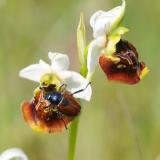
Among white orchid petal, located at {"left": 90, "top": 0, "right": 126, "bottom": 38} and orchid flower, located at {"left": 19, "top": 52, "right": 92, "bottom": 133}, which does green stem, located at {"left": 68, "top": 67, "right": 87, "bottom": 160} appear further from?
white orchid petal, located at {"left": 90, "top": 0, "right": 126, "bottom": 38}

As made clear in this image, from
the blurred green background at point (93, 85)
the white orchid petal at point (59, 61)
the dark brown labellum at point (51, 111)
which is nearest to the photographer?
the dark brown labellum at point (51, 111)

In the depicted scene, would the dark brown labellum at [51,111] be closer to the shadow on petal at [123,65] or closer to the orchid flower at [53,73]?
the orchid flower at [53,73]

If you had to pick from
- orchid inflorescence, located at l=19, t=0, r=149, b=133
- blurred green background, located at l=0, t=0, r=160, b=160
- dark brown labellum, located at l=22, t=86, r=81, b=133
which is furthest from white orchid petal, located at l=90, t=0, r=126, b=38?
blurred green background, located at l=0, t=0, r=160, b=160

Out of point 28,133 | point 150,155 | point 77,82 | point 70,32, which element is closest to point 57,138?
point 28,133

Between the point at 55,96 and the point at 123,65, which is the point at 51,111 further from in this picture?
the point at 123,65

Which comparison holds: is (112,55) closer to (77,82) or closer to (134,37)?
(77,82)

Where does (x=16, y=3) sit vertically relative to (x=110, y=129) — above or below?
above

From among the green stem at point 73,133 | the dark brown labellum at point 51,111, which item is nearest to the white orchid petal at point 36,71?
the dark brown labellum at point 51,111
